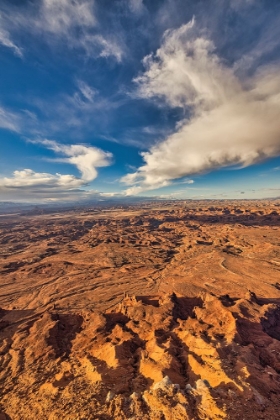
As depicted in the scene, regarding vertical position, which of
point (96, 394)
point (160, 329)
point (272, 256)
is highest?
point (96, 394)

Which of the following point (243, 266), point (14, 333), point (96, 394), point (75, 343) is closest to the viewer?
point (96, 394)

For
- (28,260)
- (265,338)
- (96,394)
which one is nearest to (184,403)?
(96,394)

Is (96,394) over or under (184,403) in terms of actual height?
under

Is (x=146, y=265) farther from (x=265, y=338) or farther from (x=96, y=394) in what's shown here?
(x=96, y=394)

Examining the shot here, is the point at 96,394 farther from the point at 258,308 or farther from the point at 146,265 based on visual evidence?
the point at 146,265

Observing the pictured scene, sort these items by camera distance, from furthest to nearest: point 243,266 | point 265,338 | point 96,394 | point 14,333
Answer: point 243,266, point 14,333, point 265,338, point 96,394

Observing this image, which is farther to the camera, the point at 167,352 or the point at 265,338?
the point at 265,338

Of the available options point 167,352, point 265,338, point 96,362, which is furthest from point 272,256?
point 96,362
